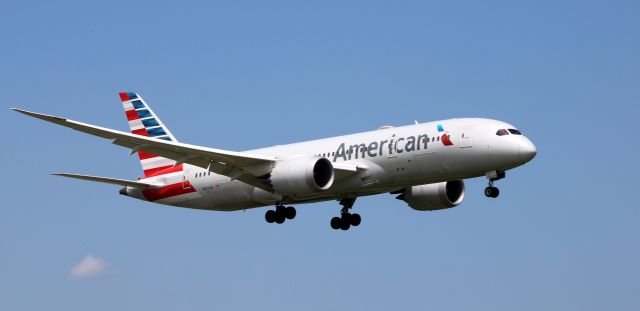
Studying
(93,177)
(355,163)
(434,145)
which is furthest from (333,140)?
(93,177)

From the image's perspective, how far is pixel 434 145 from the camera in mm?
50562

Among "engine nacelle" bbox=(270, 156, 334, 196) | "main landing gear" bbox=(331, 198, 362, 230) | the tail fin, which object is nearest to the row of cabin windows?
"engine nacelle" bbox=(270, 156, 334, 196)

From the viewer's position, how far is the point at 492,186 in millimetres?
50219

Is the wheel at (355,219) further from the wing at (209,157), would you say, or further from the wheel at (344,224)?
the wing at (209,157)

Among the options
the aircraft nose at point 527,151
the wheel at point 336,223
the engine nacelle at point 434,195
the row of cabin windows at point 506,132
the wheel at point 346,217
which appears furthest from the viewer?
the wheel at point 336,223

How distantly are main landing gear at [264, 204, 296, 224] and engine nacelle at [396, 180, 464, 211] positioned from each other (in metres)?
5.73

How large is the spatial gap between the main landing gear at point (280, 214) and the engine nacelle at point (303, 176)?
1913 mm

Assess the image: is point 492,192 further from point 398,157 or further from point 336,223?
point 336,223

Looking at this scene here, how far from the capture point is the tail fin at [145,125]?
196 feet

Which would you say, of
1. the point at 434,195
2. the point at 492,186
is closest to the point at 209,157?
the point at 434,195

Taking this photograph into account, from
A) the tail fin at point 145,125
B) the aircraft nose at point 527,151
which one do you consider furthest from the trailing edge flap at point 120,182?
the aircraft nose at point 527,151

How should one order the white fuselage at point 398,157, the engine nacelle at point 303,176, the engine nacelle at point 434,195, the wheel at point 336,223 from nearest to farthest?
the white fuselage at point 398,157, the engine nacelle at point 303,176, the engine nacelle at point 434,195, the wheel at point 336,223

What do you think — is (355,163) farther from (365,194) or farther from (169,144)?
(169,144)

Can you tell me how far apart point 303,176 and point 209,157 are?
167 inches
